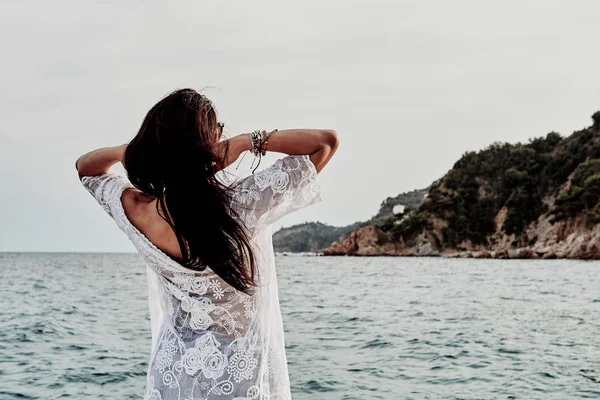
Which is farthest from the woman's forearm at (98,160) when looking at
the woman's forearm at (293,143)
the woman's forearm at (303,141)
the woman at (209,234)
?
the woman's forearm at (303,141)

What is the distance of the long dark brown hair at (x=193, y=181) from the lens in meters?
1.88

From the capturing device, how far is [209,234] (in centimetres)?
190

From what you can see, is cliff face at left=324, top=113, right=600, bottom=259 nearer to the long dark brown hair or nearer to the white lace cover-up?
the white lace cover-up

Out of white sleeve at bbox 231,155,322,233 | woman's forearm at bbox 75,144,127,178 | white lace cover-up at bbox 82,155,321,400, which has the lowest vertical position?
white lace cover-up at bbox 82,155,321,400

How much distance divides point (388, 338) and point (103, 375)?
5109 millimetres

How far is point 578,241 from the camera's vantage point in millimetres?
54438

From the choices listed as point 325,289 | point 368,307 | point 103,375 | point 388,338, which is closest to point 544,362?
point 388,338

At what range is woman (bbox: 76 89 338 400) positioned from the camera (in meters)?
1.89

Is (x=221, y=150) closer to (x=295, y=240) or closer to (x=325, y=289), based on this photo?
(x=325, y=289)

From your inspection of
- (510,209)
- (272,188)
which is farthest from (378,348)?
(510,209)

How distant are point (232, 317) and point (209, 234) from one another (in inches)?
10.8

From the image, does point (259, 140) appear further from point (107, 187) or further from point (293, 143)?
point (107, 187)

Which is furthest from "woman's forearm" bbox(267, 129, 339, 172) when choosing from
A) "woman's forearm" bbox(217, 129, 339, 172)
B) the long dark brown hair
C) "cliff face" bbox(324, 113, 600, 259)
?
"cliff face" bbox(324, 113, 600, 259)

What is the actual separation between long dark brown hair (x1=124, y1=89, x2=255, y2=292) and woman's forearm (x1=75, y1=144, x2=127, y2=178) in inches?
8.1
